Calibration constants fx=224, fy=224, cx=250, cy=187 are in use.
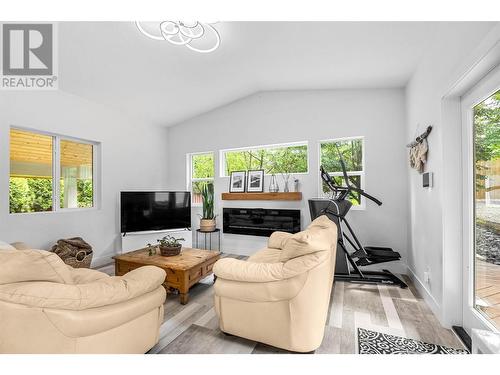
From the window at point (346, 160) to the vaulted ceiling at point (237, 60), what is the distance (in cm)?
87

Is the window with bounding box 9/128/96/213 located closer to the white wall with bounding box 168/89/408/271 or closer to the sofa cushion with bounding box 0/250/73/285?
the white wall with bounding box 168/89/408/271

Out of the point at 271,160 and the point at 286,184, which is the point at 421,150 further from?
the point at 271,160

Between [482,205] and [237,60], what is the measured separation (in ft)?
9.68

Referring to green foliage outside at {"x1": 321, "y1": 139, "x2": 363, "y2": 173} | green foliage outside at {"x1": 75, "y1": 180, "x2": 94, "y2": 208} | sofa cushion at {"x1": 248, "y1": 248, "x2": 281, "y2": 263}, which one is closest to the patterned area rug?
sofa cushion at {"x1": 248, "y1": 248, "x2": 281, "y2": 263}

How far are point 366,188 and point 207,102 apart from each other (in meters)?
3.14

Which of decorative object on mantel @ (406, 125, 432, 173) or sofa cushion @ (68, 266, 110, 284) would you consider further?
decorative object on mantel @ (406, 125, 432, 173)

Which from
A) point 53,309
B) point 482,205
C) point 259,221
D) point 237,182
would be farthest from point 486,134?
point 237,182

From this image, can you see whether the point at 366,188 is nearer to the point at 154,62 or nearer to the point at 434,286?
the point at 434,286

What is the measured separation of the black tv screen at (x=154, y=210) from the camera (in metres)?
3.75

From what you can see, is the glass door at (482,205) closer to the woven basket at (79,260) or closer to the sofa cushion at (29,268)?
the sofa cushion at (29,268)

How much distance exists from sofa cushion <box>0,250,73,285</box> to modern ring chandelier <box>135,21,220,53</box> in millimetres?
1833

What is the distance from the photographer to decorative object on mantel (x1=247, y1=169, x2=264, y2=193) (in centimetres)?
416

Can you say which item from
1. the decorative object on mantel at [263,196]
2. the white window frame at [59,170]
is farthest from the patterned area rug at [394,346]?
the white window frame at [59,170]

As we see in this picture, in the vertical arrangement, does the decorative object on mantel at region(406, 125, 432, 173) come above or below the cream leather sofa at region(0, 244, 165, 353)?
above
